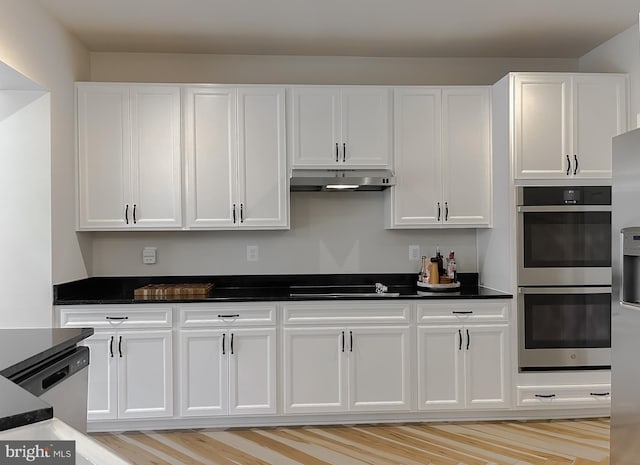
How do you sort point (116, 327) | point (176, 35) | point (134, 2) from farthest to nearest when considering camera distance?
point (176, 35) → point (116, 327) → point (134, 2)

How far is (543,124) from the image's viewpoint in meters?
3.58

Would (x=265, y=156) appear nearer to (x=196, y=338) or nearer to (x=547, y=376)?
(x=196, y=338)

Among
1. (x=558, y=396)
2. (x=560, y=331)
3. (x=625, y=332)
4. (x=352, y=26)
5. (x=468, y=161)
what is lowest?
(x=558, y=396)

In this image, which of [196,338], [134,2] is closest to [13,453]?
[196,338]

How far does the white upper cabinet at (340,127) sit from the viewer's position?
3752 mm

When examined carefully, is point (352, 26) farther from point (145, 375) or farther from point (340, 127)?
point (145, 375)

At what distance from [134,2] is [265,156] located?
4.10 ft

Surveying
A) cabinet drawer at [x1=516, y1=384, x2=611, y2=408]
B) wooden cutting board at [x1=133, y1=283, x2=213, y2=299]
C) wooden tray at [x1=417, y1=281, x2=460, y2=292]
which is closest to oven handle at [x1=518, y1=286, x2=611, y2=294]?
wooden tray at [x1=417, y1=281, x2=460, y2=292]

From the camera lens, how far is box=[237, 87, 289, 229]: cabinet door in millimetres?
3729

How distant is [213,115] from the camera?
12.2 ft

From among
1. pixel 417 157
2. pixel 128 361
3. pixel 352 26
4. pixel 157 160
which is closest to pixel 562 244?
pixel 417 157

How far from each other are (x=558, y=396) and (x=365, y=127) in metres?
2.27

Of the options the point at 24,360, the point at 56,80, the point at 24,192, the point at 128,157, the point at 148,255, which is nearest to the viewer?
the point at 24,360

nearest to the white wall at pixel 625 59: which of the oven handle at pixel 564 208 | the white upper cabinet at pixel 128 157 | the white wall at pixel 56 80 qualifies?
the oven handle at pixel 564 208
